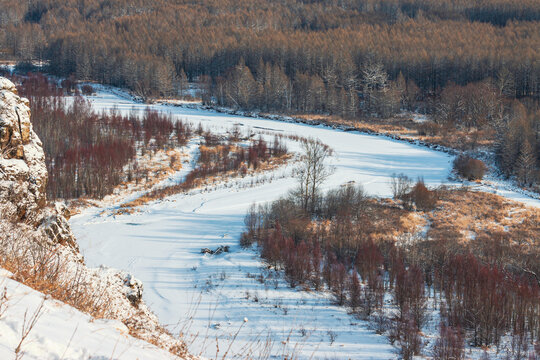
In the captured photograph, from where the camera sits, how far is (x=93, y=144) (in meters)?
37.2

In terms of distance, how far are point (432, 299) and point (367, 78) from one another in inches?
2870

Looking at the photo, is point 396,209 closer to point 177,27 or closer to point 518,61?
point 518,61

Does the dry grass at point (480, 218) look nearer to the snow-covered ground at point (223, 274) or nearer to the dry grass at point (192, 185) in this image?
the snow-covered ground at point (223, 274)

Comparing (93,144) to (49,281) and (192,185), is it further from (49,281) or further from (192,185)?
(49,281)

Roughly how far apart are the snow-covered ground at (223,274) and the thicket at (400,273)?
1.00 metres

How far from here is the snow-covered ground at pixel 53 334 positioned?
9.21 ft

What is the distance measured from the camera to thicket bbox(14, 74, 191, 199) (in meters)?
29.2

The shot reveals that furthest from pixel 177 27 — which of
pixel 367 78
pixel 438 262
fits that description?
pixel 438 262

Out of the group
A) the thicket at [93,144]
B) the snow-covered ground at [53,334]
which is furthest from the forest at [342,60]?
the snow-covered ground at [53,334]

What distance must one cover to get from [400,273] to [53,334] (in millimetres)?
13848

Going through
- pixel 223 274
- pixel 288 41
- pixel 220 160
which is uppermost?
pixel 288 41

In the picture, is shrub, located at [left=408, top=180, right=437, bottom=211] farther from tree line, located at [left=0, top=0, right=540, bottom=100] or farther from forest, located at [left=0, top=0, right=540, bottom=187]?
tree line, located at [left=0, top=0, right=540, bottom=100]

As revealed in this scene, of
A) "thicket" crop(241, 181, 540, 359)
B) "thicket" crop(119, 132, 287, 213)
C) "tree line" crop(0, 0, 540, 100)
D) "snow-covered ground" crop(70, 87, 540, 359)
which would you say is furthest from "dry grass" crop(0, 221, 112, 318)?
"tree line" crop(0, 0, 540, 100)

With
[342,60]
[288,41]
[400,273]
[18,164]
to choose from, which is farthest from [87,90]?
[400,273]
